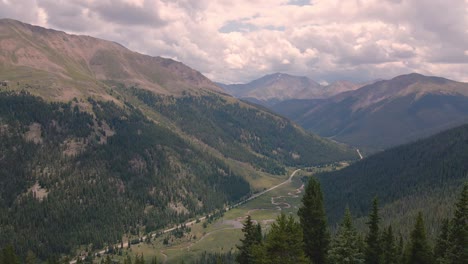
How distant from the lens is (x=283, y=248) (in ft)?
167

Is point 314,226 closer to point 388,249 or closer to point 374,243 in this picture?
point 374,243

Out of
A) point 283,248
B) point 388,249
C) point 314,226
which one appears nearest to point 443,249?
point 388,249

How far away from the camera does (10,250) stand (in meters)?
134

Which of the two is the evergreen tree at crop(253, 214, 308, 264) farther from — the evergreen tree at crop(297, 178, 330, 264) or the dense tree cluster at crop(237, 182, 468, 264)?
the evergreen tree at crop(297, 178, 330, 264)

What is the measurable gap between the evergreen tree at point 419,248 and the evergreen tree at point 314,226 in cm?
1622

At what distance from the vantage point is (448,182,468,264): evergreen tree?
57206 millimetres

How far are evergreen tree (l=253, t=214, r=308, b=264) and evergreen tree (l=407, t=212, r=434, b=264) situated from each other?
28779 mm

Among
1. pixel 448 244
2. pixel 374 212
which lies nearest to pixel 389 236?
pixel 374 212

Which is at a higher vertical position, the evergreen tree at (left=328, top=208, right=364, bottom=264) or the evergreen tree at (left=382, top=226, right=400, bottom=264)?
the evergreen tree at (left=328, top=208, right=364, bottom=264)

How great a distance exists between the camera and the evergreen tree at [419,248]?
68.4 metres

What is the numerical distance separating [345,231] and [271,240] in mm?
10978

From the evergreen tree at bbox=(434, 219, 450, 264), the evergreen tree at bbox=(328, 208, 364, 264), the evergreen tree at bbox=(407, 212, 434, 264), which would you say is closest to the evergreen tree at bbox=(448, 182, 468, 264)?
the evergreen tree at bbox=(434, 219, 450, 264)

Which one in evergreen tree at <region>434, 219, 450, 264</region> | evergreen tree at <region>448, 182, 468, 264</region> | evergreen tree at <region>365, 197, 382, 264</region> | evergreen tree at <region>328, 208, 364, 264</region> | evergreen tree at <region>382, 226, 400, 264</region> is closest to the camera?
evergreen tree at <region>328, 208, 364, 264</region>

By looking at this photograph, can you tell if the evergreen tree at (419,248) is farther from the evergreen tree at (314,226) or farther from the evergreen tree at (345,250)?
the evergreen tree at (345,250)
